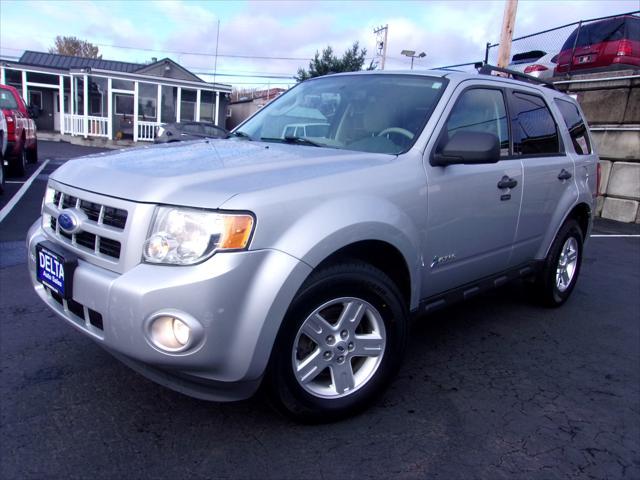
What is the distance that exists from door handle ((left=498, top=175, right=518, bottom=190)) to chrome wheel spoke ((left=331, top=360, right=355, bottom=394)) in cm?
163

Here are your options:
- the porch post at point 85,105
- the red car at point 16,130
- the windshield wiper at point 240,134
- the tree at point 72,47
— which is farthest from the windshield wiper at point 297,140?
the tree at point 72,47

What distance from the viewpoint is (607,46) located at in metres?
11.8

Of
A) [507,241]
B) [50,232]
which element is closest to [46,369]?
[50,232]

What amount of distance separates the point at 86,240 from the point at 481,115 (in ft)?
8.35

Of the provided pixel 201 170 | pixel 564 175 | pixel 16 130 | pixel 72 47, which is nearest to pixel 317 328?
pixel 201 170

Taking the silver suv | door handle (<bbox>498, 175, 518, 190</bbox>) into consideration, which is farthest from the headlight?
door handle (<bbox>498, 175, 518, 190</bbox>)

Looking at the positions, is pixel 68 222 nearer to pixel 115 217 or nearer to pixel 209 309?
pixel 115 217

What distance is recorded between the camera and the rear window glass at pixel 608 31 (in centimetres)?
1149

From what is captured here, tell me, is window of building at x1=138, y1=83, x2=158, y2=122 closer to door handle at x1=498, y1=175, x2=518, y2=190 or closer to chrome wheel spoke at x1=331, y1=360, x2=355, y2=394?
door handle at x1=498, y1=175, x2=518, y2=190

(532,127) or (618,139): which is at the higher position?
(618,139)

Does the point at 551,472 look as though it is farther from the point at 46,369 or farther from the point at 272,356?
the point at 46,369

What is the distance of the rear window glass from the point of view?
11492 mm

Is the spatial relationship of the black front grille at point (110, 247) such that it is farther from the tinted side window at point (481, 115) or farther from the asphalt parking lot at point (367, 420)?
the tinted side window at point (481, 115)

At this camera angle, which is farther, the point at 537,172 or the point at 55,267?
the point at 537,172
